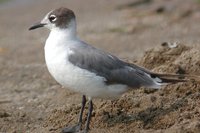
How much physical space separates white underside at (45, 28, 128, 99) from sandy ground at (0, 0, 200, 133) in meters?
0.45

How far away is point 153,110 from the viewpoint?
7.66 metres

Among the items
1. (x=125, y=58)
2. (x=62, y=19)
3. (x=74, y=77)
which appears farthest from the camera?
(x=125, y=58)

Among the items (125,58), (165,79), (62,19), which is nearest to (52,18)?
(62,19)

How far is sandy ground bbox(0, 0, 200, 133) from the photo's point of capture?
757 centimetres

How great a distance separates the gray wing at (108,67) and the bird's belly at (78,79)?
0.06 meters

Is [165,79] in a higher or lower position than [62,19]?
lower

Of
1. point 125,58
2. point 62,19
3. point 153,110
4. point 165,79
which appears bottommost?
point 125,58

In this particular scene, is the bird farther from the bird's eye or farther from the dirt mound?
the dirt mound

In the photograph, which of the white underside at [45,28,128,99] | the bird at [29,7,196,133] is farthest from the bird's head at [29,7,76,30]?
the white underside at [45,28,128,99]

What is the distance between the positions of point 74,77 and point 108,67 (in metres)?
0.46

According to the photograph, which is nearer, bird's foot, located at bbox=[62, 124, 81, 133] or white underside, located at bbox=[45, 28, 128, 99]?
white underside, located at bbox=[45, 28, 128, 99]

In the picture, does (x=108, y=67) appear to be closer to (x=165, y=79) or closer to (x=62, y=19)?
(x=165, y=79)

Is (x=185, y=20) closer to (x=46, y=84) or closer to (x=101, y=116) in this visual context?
(x=46, y=84)

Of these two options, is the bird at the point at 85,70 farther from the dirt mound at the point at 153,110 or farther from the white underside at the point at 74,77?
the dirt mound at the point at 153,110
